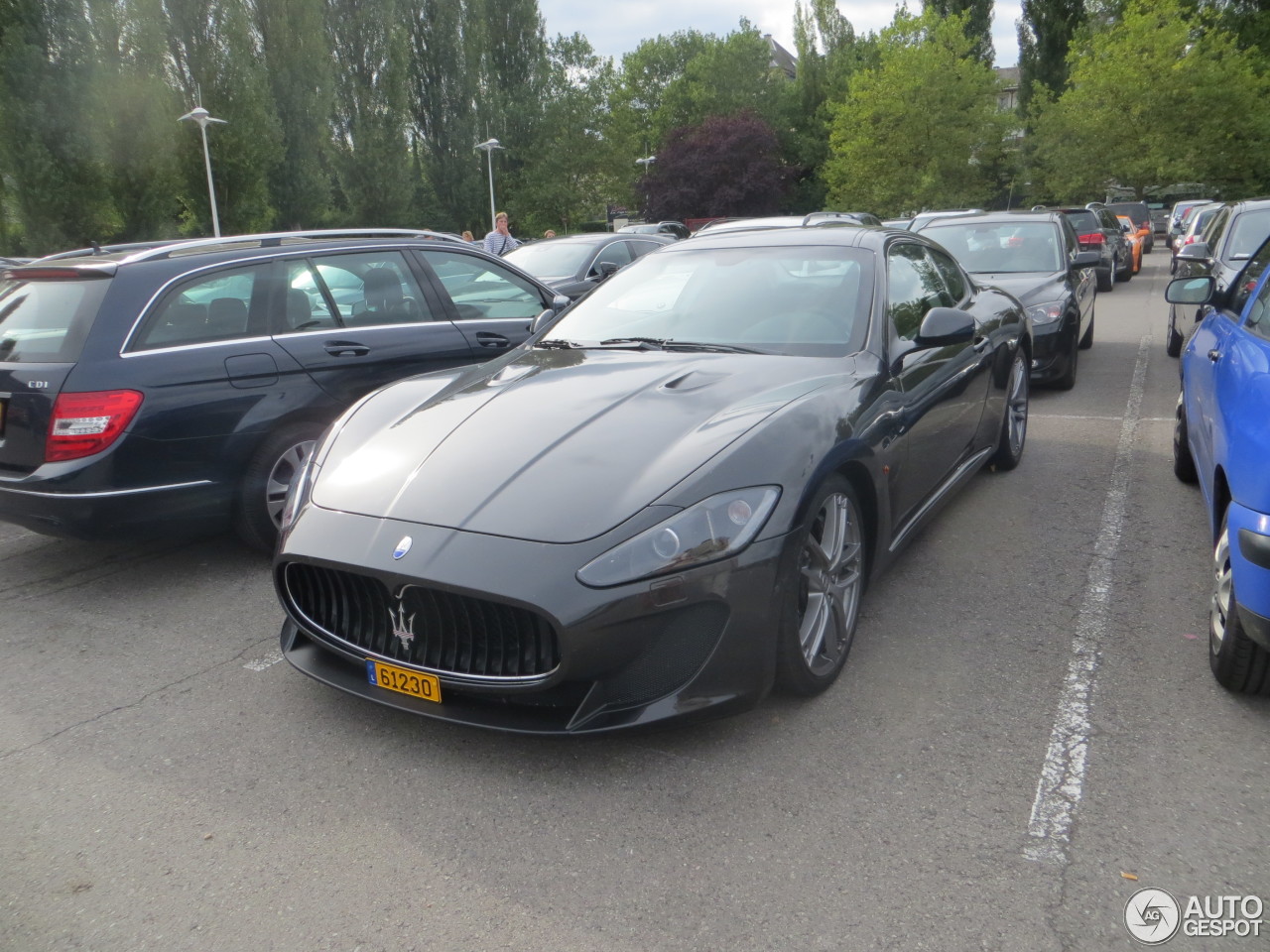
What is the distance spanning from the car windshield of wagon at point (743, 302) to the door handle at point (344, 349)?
1.25 meters

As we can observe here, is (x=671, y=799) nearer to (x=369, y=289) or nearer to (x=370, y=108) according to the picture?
(x=369, y=289)

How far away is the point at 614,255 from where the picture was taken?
1188 cm

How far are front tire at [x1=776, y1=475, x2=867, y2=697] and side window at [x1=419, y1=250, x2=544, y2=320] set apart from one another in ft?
11.0

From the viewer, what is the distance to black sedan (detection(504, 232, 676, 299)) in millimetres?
10883

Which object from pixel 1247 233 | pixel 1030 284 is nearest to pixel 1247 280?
pixel 1030 284

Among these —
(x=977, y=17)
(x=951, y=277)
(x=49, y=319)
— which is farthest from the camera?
(x=977, y=17)

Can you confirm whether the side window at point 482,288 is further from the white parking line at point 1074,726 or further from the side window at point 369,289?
the white parking line at point 1074,726

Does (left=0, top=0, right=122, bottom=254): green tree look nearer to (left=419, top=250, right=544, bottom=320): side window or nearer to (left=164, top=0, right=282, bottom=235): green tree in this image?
(left=164, top=0, right=282, bottom=235): green tree

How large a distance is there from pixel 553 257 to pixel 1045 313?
17.5 feet

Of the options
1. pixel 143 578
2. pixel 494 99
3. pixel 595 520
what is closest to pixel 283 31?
pixel 494 99

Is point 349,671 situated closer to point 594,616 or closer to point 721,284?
point 594,616

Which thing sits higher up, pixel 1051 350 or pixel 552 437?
pixel 552 437

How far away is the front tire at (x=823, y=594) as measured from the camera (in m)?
3.17

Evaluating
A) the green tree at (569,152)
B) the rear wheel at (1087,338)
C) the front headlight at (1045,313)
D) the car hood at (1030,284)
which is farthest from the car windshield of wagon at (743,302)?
the green tree at (569,152)
